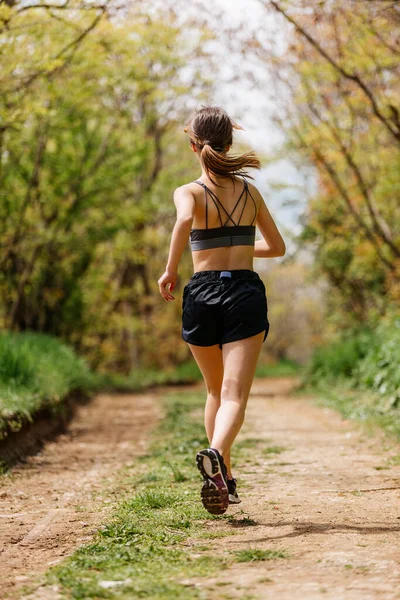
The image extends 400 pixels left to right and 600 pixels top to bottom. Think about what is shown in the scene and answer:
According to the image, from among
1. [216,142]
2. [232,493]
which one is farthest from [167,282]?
[232,493]

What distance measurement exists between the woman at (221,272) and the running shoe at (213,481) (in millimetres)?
217

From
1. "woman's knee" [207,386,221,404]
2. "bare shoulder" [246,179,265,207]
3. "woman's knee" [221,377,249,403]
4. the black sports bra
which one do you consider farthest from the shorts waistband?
"woman's knee" [207,386,221,404]

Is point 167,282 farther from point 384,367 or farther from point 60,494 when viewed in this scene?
point 384,367

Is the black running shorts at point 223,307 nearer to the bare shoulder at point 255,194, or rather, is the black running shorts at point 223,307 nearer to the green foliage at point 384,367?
the bare shoulder at point 255,194

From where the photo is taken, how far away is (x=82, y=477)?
629cm

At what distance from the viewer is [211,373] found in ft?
14.3

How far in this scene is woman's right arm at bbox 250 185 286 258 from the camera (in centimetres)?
445

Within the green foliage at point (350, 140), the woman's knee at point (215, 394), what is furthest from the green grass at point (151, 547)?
the green foliage at point (350, 140)

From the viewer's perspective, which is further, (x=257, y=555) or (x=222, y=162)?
(x=222, y=162)

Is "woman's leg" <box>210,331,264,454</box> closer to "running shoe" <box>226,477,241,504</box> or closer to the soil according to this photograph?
"running shoe" <box>226,477,241,504</box>

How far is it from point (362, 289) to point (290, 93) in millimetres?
7815

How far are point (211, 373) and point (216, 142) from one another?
131cm

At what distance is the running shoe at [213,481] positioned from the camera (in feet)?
12.3

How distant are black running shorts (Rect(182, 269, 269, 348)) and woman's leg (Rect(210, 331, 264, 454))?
6cm
